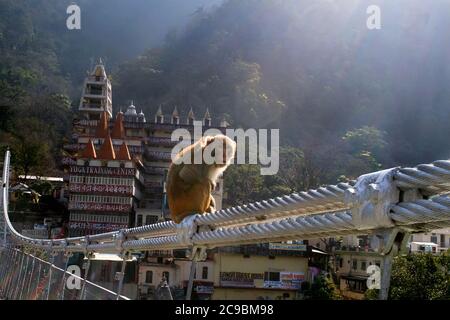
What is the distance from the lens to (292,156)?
2766 centimetres

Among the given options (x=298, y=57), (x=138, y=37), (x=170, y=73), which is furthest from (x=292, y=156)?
(x=138, y=37)

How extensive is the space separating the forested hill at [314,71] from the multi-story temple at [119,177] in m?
12.4

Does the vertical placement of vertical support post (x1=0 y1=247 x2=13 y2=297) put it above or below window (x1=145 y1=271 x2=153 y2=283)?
below

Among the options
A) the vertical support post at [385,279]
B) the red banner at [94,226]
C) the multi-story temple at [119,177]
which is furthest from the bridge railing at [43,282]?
the multi-story temple at [119,177]

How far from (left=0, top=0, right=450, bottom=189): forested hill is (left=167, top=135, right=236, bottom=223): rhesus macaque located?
27930 mm

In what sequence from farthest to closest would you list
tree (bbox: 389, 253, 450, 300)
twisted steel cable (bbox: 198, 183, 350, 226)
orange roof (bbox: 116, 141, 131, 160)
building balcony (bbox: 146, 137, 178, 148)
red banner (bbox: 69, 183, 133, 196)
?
building balcony (bbox: 146, 137, 178, 148)
orange roof (bbox: 116, 141, 131, 160)
red banner (bbox: 69, 183, 133, 196)
tree (bbox: 389, 253, 450, 300)
twisted steel cable (bbox: 198, 183, 350, 226)

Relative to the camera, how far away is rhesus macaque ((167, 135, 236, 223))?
194 centimetres

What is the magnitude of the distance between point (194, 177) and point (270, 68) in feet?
149

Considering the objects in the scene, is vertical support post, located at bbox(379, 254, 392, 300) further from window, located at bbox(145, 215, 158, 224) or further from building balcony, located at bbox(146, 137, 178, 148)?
building balcony, located at bbox(146, 137, 178, 148)

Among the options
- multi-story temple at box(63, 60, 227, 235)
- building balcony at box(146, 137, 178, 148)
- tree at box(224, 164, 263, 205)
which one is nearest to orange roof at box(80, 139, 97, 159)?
multi-story temple at box(63, 60, 227, 235)

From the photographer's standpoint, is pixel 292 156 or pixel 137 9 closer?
pixel 292 156

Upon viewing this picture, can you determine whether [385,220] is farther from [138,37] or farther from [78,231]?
[138,37]

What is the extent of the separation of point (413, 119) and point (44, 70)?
2748cm

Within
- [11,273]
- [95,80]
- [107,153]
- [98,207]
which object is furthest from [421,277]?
[95,80]
